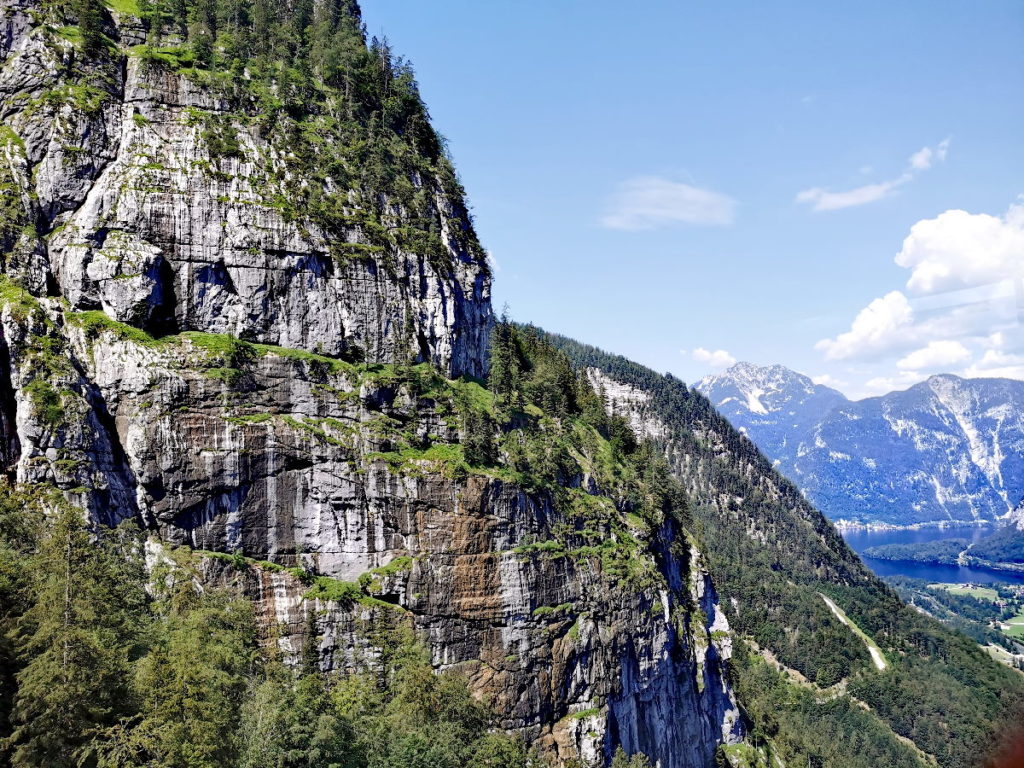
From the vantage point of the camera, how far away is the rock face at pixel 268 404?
6462 cm

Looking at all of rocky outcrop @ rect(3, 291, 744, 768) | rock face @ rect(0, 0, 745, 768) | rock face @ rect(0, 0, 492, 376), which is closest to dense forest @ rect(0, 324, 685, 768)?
rocky outcrop @ rect(3, 291, 744, 768)

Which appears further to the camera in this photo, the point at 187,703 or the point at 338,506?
the point at 338,506

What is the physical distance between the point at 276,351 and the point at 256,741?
145 feet

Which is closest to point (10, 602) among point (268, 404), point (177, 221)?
point (268, 404)

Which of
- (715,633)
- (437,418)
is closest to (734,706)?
(715,633)

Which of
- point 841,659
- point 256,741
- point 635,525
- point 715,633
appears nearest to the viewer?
point 256,741

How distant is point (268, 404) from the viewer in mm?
70375

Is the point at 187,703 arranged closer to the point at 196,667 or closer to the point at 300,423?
the point at 196,667

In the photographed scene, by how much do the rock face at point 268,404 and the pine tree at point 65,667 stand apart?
2706 centimetres

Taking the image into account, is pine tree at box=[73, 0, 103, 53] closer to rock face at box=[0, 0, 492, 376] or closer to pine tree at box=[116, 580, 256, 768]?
rock face at box=[0, 0, 492, 376]

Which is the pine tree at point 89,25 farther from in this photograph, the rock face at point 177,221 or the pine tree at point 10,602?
the pine tree at point 10,602

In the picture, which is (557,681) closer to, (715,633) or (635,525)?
(635,525)

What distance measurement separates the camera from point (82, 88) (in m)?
75.3

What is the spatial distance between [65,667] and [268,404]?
137ft
